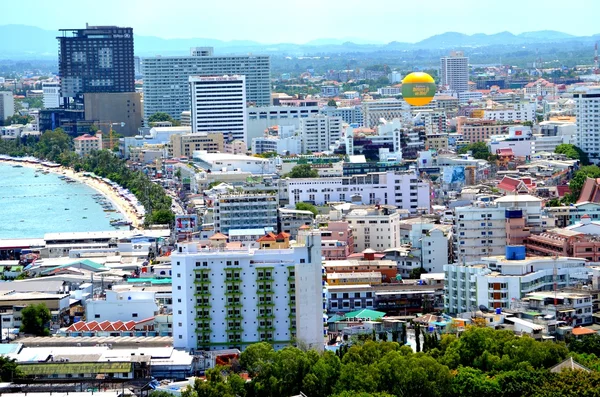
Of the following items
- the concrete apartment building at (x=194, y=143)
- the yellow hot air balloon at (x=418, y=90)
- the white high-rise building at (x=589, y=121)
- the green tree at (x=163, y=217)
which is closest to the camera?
the green tree at (x=163, y=217)

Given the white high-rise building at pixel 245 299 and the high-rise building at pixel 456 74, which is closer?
the white high-rise building at pixel 245 299

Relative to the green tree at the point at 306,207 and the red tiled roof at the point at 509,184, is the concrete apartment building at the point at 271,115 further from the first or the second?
the green tree at the point at 306,207

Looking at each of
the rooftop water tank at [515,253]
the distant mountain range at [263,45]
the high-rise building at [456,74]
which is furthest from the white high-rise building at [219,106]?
the distant mountain range at [263,45]

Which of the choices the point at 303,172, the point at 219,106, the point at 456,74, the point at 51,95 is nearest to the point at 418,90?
the point at 219,106

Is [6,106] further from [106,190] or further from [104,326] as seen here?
[104,326]

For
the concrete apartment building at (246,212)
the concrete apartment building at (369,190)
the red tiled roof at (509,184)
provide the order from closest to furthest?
the concrete apartment building at (246,212) < the red tiled roof at (509,184) < the concrete apartment building at (369,190)

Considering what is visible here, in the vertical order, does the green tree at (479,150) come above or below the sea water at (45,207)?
above

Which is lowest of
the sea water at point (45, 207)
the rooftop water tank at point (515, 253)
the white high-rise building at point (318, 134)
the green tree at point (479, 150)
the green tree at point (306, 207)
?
the sea water at point (45, 207)

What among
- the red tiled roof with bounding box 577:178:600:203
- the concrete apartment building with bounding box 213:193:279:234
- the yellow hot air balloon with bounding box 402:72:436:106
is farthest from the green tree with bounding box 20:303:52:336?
the yellow hot air balloon with bounding box 402:72:436:106
